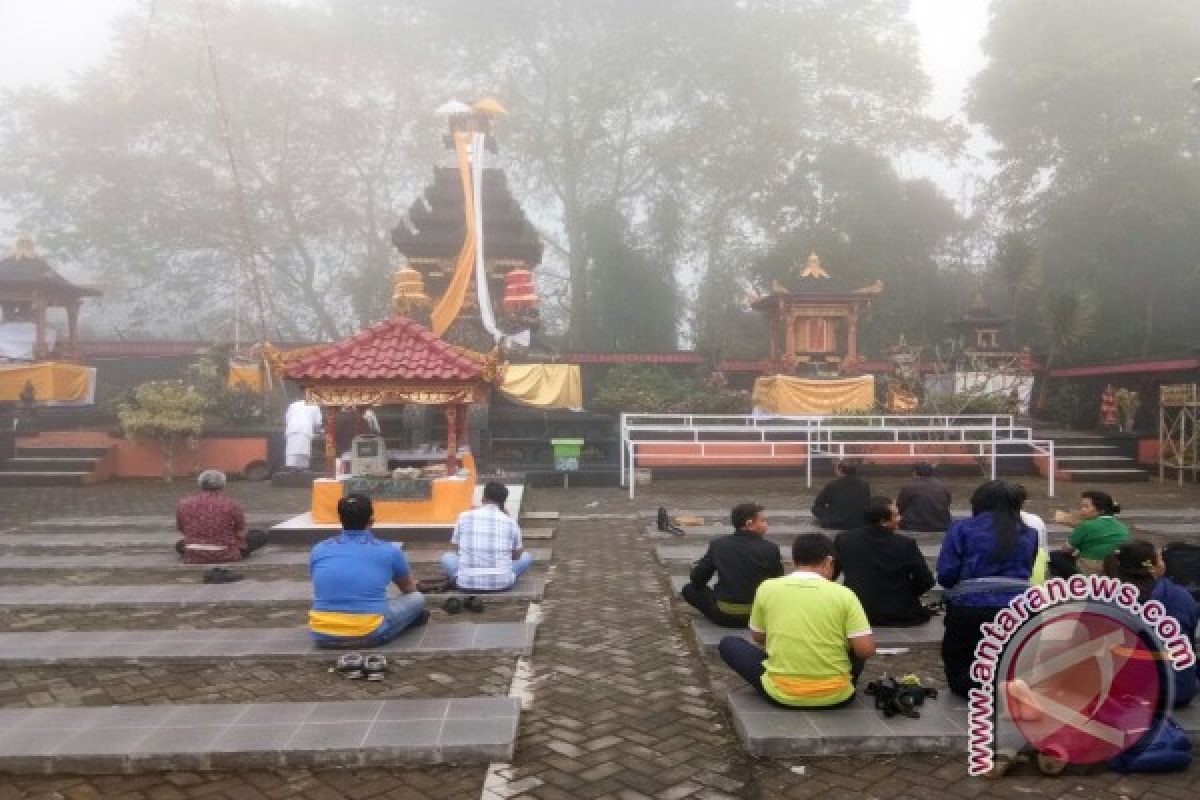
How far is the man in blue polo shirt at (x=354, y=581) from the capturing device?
5.84 meters

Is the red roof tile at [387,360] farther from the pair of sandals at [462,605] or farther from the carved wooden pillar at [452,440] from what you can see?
the pair of sandals at [462,605]

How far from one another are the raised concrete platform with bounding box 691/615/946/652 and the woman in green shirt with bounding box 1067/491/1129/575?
4.41 feet

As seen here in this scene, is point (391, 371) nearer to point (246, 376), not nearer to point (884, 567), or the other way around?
point (884, 567)

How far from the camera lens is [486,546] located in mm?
7734

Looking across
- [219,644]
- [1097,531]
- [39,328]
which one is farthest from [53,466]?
[1097,531]

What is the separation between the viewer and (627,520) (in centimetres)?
1291

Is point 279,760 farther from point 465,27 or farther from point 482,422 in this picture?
point 465,27

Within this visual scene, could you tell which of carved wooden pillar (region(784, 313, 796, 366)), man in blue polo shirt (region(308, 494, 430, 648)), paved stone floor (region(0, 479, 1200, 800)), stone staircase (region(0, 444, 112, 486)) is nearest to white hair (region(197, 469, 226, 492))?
paved stone floor (region(0, 479, 1200, 800))

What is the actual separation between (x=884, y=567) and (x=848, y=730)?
187 cm

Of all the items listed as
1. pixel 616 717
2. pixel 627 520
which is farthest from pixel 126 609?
pixel 627 520

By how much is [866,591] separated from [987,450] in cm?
1326

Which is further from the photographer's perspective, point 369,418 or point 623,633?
point 369,418

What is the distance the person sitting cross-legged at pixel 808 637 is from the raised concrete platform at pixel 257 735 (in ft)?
4.94

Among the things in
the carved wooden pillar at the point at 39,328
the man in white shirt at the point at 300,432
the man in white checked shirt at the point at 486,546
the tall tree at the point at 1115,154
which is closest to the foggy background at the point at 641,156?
the tall tree at the point at 1115,154
